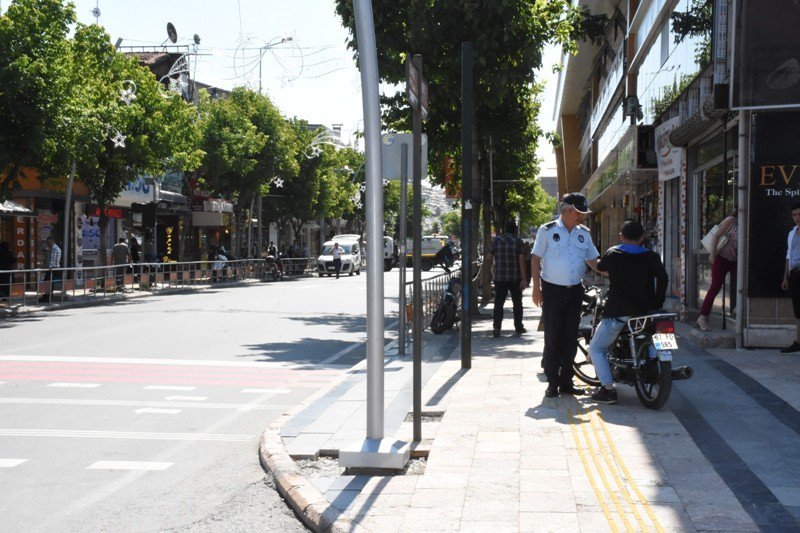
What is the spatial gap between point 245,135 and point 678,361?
121ft

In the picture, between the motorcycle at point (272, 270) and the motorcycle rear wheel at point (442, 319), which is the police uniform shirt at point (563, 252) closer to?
the motorcycle rear wheel at point (442, 319)

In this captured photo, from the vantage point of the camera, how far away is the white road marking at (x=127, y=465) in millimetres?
6645

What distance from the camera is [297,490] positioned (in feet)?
18.7

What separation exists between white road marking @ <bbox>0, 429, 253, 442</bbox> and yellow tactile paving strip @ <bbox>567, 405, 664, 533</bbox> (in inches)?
105

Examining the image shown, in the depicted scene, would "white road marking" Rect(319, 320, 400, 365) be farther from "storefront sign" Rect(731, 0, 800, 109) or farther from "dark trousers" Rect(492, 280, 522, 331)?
"storefront sign" Rect(731, 0, 800, 109)

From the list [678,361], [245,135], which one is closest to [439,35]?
[678,361]

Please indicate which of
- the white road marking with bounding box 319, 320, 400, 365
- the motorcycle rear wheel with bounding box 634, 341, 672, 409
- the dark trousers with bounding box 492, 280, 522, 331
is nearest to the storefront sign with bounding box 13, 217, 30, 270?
the white road marking with bounding box 319, 320, 400, 365

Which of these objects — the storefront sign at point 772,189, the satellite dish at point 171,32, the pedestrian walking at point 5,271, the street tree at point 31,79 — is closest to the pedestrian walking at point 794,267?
the storefront sign at point 772,189

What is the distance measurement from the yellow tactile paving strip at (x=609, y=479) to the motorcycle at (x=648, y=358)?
1.94 ft

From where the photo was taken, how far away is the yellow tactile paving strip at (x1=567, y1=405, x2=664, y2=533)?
486cm

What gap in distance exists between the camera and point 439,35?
1819cm

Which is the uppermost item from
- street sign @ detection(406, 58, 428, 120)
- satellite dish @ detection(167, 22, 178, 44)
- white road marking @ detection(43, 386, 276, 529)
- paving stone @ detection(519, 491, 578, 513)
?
satellite dish @ detection(167, 22, 178, 44)

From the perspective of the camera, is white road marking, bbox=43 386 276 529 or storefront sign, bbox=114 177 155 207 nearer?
white road marking, bbox=43 386 276 529

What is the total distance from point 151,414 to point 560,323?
3755mm
